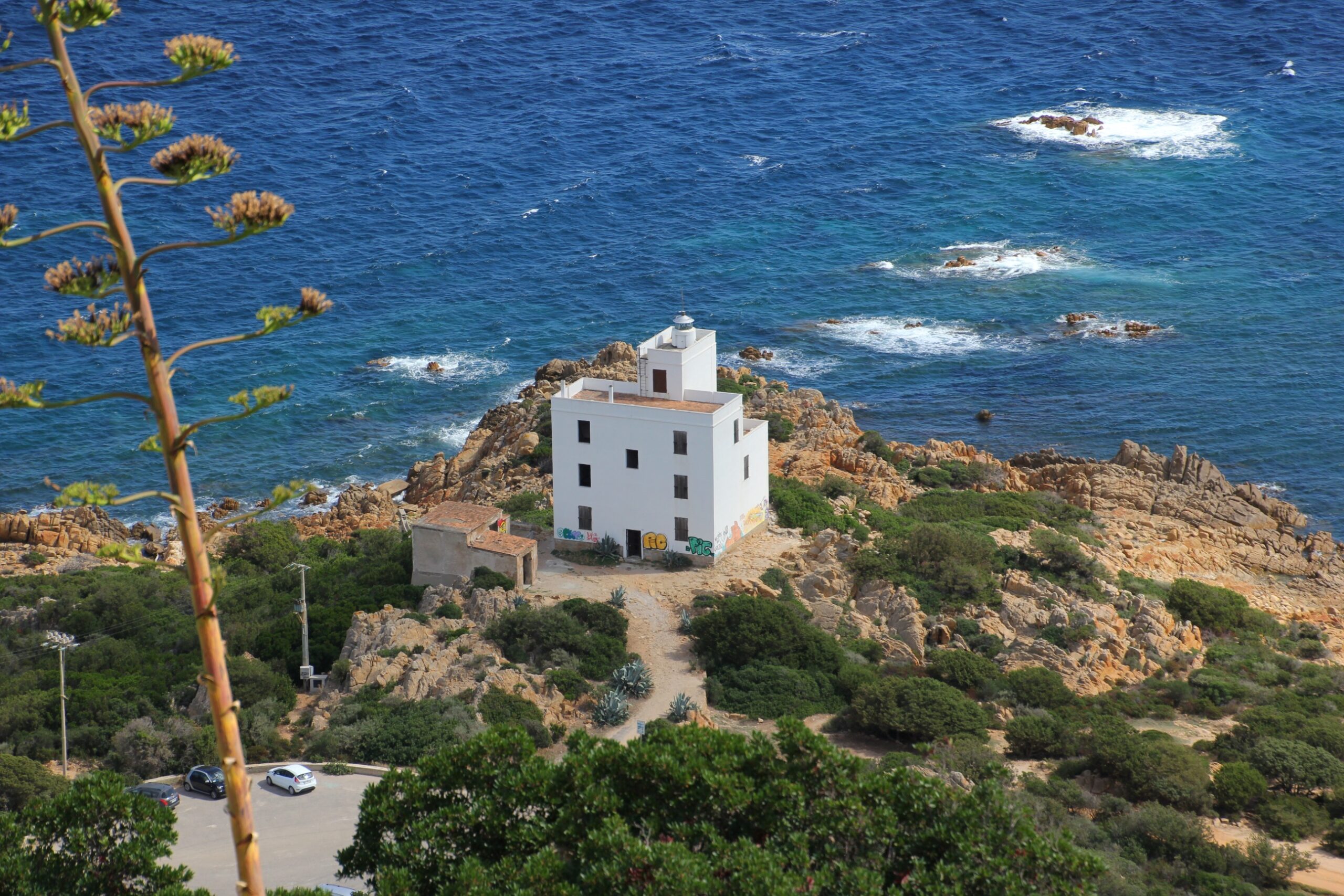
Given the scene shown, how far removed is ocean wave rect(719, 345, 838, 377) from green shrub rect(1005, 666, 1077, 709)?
38.9 meters

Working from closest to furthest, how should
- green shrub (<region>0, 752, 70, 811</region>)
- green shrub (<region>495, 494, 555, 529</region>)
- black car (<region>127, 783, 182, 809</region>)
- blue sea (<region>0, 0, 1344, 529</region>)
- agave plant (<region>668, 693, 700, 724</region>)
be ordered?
black car (<region>127, 783, 182, 809</region>) → green shrub (<region>0, 752, 70, 811</region>) → agave plant (<region>668, 693, 700, 724</region>) → green shrub (<region>495, 494, 555, 529</region>) → blue sea (<region>0, 0, 1344, 529</region>)

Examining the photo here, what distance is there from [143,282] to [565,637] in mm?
33400

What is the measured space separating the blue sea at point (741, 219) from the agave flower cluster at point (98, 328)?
62.2 metres

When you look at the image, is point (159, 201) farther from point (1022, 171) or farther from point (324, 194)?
point (1022, 171)

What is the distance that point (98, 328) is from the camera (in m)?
11.2

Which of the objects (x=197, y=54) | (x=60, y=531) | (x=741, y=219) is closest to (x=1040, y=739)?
(x=197, y=54)

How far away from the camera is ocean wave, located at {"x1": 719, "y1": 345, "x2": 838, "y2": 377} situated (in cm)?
8138

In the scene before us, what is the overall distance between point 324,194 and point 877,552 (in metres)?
71.2

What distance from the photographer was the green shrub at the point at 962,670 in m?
43.7

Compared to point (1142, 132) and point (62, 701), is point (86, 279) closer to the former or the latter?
point (62, 701)

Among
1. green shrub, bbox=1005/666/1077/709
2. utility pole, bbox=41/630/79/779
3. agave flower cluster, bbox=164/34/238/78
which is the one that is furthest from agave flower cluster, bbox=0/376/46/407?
green shrub, bbox=1005/666/1077/709

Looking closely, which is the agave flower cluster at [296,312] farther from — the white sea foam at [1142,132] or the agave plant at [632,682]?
the white sea foam at [1142,132]

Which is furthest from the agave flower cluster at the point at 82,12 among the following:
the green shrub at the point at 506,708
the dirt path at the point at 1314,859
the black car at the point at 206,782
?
the dirt path at the point at 1314,859

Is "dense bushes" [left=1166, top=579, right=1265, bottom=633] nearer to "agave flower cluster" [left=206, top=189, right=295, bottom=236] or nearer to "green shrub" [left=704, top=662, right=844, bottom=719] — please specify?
"green shrub" [left=704, top=662, right=844, bottom=719]
